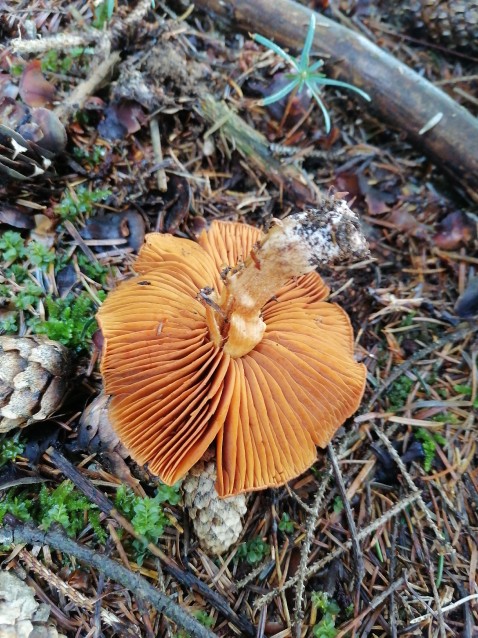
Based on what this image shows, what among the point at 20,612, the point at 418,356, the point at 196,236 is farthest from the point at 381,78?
the point at 20,612

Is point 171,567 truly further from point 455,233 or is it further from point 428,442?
point 455,233

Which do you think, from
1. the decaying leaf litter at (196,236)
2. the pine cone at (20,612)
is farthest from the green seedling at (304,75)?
the pine cone at (20,612)

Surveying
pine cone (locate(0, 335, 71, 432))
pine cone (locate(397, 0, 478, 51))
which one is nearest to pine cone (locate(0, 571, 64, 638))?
pine cone (locate(0, 335, 71, 432))

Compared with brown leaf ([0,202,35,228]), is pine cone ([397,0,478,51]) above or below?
above

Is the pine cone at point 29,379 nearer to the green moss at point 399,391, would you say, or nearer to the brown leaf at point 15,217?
the brown leaf at point 15,217

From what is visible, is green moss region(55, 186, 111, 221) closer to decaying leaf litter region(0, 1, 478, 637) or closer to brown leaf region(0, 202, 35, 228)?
decaying leaf litter region(0, 1, 478, 637)

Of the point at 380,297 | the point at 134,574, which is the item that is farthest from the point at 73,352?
the point at 380,297
